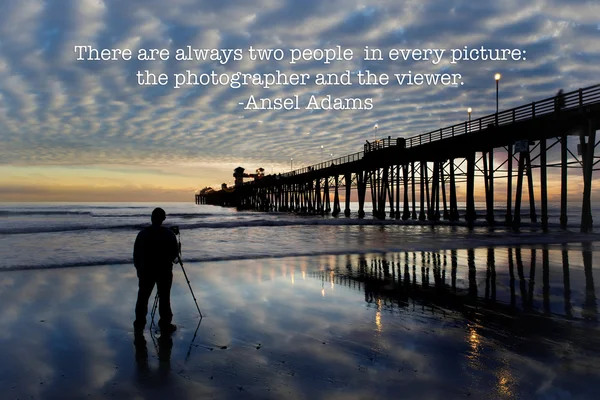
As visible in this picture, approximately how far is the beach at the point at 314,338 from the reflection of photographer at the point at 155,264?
0.27m

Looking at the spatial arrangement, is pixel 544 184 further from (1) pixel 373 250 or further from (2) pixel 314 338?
(2) pixel 314 338

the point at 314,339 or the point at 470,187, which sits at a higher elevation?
the point at 470,187

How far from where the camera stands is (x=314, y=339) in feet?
15.4

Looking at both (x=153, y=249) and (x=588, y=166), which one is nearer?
(x=153, y=249)

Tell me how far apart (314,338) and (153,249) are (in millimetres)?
2246

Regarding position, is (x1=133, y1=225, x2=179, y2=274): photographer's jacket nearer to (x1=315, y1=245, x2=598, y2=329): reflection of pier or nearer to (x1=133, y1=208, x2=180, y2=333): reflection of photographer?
(x1=133, y1=208, x2=180, y2=333): reflection of photographer

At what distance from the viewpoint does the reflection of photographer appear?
5.11 meters

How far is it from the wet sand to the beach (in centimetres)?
2

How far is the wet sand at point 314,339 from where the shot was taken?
11.3 feet

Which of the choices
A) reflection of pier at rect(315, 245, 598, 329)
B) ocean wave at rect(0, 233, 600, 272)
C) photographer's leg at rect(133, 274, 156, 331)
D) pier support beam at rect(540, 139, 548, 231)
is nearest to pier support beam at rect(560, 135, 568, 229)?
pier support beam at rect(540, 139, 548, 231)

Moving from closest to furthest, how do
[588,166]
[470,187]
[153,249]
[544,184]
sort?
[153,249] → [588,166] → [544,184] → [470,187]

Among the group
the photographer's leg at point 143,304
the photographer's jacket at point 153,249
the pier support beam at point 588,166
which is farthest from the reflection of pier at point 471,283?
the pier support beam at point 588,166

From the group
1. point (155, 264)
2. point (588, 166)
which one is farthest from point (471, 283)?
point (588, 166)

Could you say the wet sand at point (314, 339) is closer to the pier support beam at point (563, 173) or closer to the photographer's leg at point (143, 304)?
the photographer's leg at point (143, 304)
